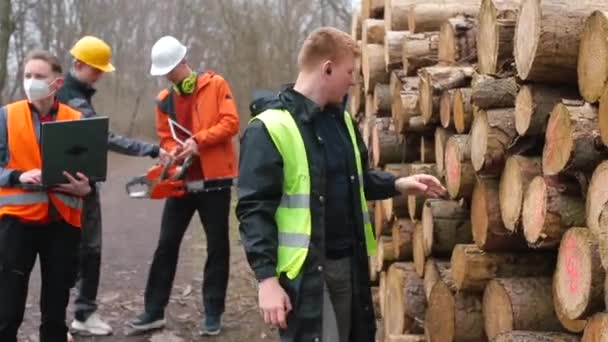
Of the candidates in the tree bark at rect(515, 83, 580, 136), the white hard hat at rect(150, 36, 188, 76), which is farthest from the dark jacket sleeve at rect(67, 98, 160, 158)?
the tree bark at rect(515, 83, 580, 136)

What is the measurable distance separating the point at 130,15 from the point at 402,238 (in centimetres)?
3023

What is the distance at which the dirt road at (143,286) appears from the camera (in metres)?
6.06

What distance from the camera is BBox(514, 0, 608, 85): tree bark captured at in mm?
3047

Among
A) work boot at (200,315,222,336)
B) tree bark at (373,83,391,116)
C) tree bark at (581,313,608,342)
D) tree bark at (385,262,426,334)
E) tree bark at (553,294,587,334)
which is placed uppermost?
tree bark at (373,83,391,116)

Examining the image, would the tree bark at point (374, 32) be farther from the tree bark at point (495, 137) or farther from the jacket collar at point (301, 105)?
the jacket collar at point (301, 105)

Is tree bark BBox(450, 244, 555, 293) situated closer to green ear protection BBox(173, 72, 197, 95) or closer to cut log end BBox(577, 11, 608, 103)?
cut log end BBox(577, 11, 608, 103)

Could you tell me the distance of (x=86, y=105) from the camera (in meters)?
5.66

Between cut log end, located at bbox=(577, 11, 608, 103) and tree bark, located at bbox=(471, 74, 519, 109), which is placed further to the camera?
tree bark, located at bbox=(471, 74, 519, 109)

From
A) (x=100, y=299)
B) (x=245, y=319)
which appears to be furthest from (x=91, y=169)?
(x=100, y=299)

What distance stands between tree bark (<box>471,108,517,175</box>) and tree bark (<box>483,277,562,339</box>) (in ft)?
1.61

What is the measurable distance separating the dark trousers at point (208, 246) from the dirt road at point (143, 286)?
0.86 ft

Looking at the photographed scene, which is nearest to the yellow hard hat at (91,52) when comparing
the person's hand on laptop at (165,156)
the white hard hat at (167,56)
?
the white hard hat at (167,56)

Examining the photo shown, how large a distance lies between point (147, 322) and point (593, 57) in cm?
408

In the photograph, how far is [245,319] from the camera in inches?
252
